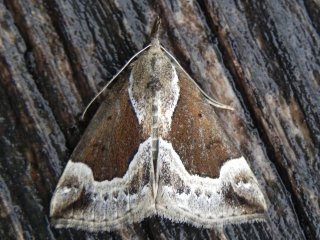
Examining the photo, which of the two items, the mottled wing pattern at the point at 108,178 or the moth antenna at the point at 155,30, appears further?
the moth antenna at the point at 155,30

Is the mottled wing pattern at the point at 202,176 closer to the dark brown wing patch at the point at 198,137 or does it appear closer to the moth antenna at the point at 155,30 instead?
the dark brown wing patch at the point at 198,137

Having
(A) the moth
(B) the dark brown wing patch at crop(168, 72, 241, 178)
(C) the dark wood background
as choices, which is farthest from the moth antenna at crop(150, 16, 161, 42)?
(B) the dark brown wing patch at crop(168, 72, 241, 178)

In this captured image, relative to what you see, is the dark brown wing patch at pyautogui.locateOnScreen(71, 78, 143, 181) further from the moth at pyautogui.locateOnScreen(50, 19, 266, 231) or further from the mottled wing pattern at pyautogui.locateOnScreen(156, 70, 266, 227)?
the mottled wing pattern at pyautogui.locateOnScreen(156, 70, 266, 227)

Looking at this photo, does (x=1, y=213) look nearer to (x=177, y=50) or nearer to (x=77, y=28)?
(x=77, y=28)

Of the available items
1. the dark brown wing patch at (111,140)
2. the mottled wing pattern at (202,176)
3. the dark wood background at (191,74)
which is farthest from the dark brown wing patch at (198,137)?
the dark brown wing patch at (111,140)

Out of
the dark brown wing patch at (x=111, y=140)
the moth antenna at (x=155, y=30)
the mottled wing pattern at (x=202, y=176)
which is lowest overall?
the mottled wing pattern at (x=202, y=176)

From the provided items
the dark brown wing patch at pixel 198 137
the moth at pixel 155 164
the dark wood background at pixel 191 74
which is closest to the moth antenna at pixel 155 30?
the moth at pixel 155 164

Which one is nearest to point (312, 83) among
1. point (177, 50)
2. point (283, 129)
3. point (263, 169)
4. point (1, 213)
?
point (283, 129)

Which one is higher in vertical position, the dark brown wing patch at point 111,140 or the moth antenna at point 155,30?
the moth antenna at point 155,30
